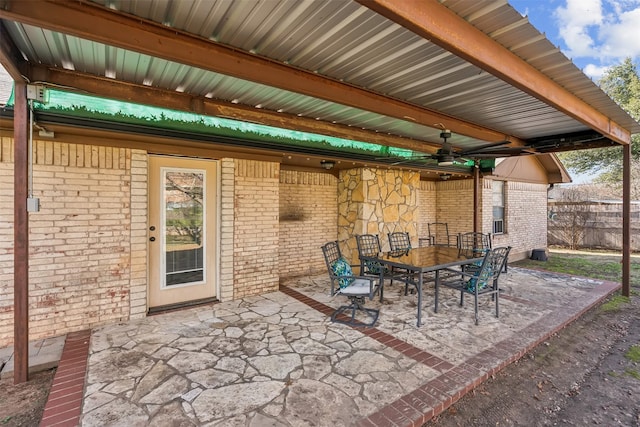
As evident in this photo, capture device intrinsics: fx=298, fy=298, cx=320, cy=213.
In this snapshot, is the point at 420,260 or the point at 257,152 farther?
the point at 257,152

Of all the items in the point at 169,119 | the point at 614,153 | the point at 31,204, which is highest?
the point at 614,153

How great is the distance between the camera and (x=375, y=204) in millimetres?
6418

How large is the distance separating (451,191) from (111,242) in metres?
8.39

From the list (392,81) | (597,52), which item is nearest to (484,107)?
(392,81)

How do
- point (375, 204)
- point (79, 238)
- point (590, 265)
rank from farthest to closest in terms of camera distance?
point (590, 265) < point (375, 204) < point (79, 238)

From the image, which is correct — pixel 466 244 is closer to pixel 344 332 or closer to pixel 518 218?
pixel 518 218

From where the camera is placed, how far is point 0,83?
10.8ft

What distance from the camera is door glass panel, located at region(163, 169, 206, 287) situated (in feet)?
14.2

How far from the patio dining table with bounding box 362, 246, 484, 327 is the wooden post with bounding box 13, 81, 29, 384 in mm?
3790

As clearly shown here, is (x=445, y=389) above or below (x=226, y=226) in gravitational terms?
Answer: below

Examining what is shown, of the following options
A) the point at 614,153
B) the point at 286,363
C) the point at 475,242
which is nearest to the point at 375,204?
the point at 475,242

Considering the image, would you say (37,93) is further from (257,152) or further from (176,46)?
(257,152)

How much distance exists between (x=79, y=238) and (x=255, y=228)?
2.29 meters

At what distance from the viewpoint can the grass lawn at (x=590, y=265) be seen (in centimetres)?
693
